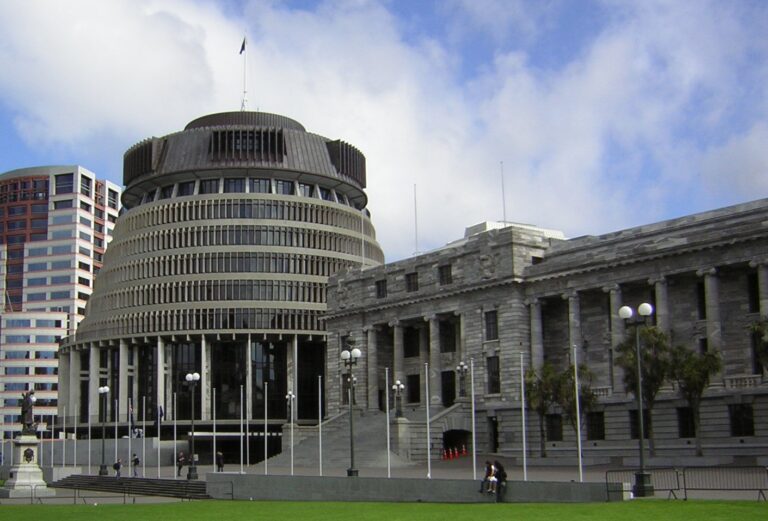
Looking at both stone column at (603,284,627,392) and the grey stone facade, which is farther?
stone column at (603,284,627,392)

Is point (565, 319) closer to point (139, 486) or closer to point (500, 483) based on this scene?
point (139, 486)

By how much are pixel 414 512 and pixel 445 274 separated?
5212cm

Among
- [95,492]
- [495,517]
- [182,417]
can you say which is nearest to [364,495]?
[495,517]

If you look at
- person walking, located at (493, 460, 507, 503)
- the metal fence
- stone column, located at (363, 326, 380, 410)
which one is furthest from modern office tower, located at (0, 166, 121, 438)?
person walking, located at (493, 460, 507, 503)

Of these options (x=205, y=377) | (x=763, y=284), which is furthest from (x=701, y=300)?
(x=205, y=377)

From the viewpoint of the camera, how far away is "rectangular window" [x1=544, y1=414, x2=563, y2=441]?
8006 centimetres

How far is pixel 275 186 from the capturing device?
128m

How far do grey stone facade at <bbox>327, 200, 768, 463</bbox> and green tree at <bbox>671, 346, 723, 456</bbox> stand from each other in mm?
3579

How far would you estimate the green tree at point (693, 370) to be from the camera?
6281 centimetres

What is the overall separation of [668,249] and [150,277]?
7370 centimetres

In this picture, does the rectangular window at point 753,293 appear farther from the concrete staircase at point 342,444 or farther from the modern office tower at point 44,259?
the modern office tower at point 44,259

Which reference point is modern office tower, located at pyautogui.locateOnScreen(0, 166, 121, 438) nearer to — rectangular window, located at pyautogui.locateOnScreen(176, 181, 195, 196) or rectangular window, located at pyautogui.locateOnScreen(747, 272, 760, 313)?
rectangular window, located at pyautogui.locateOnScreen(176, 181, 195, 196)

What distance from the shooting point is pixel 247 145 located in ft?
419

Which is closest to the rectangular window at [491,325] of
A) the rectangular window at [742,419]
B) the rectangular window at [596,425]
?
the rectangular window at [596,425]
